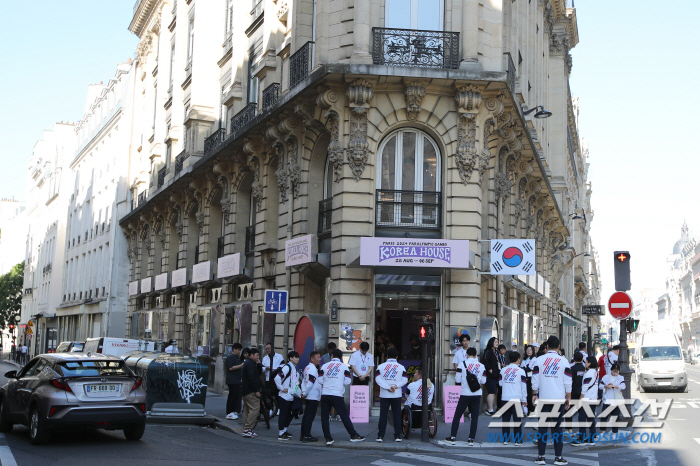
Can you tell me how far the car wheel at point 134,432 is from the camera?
12.9 metres

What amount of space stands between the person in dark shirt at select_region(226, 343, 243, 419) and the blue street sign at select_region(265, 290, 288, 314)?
1.33m

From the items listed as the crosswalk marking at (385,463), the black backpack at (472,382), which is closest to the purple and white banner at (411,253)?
the black backpack at (472,382)

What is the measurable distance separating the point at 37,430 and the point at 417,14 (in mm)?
12940

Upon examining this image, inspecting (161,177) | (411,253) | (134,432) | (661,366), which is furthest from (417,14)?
(161,177)

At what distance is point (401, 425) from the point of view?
13.9 m

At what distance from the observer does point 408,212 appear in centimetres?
1864

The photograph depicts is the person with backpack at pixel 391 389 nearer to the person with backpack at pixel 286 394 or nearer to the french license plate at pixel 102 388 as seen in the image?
the person with backpack at pixel 286 394

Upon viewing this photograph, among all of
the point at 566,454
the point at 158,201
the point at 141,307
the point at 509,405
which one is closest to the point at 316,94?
the point at 509,405

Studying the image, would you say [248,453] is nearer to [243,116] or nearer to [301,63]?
[301,63]

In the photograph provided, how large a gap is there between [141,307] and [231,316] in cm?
1606

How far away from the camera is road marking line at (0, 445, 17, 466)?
35.0ft

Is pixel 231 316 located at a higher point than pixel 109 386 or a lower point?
higher

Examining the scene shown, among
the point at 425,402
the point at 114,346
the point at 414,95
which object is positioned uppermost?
the point at 414,95

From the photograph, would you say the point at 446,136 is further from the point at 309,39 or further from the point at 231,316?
the point at 231,316
